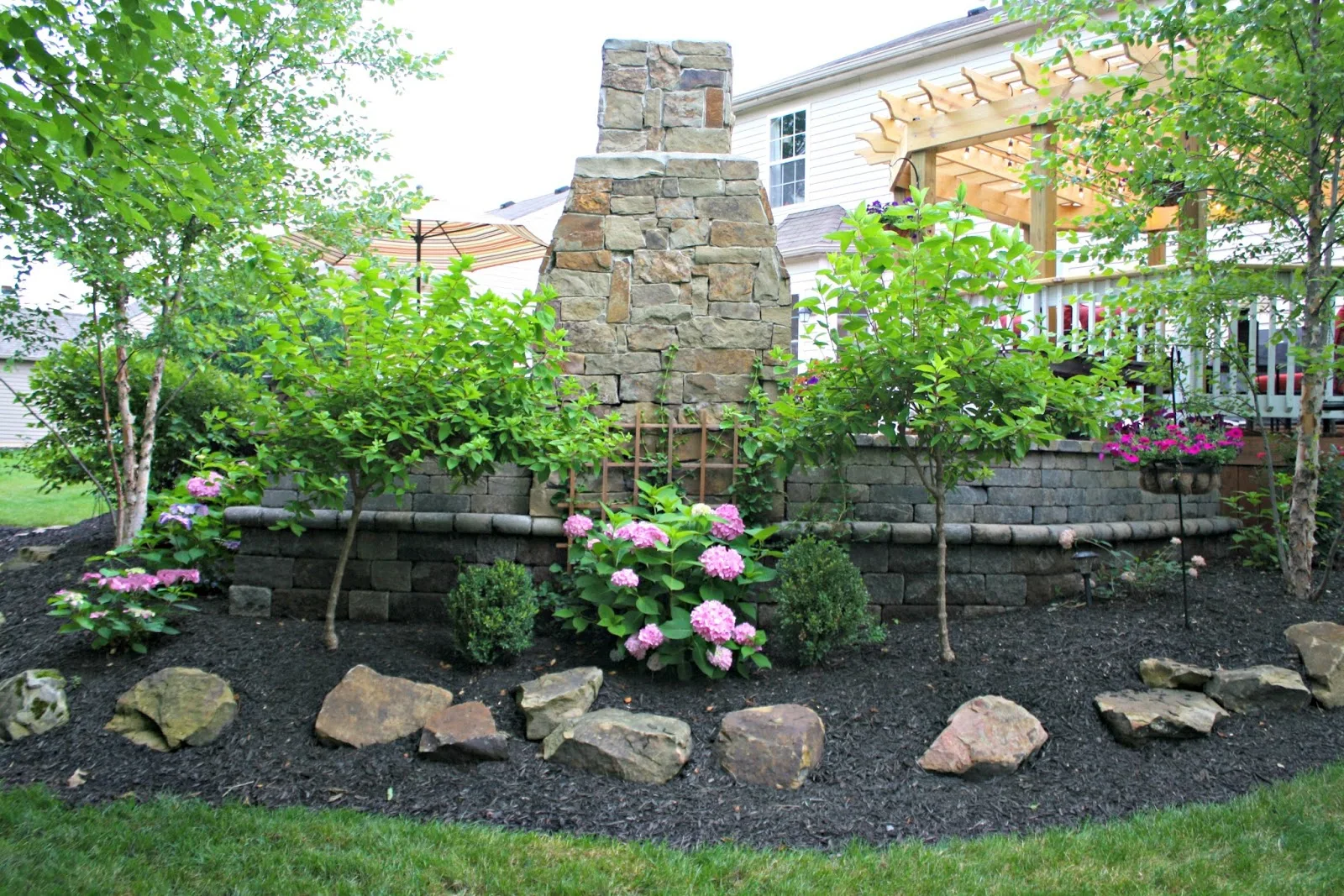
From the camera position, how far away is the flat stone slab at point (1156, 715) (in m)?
3.67

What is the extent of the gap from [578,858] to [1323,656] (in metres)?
3.42

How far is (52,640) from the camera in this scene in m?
4.38

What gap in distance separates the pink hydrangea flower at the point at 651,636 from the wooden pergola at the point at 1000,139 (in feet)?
12.2

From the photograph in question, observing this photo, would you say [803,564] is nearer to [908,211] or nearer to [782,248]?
[908,211]

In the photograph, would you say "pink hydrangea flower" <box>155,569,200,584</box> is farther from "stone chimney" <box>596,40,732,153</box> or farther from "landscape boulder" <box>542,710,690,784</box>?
"stone chimney" <box>596,40,732,153</box>

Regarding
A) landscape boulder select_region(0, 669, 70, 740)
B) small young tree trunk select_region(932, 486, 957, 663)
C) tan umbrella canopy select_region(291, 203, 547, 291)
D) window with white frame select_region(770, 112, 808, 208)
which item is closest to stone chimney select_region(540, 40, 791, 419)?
small young tree trunk select_region(932, 486, 957, 663)

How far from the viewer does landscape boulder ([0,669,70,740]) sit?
3.68 m

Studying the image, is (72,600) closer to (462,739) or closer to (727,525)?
(462,739)

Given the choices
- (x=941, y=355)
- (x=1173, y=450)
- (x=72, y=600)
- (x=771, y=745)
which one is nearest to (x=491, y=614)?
(x=771, y=745)

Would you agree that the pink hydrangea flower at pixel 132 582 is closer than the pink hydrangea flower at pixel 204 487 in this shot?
Yes

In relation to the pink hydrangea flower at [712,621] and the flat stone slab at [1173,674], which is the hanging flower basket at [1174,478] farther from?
Result: the pink hydrangea flower at [712,621]

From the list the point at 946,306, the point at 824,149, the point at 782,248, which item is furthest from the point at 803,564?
the point at 824,149

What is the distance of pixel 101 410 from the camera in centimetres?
653

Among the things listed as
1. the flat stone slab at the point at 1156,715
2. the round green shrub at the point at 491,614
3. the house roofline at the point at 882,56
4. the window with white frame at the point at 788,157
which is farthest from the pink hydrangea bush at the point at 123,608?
the window with white frame at the point at 788,157
